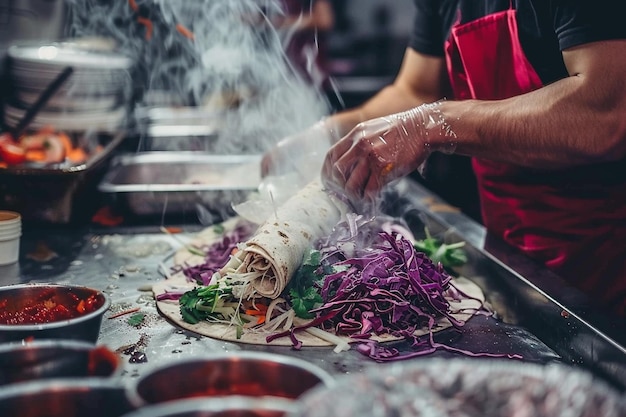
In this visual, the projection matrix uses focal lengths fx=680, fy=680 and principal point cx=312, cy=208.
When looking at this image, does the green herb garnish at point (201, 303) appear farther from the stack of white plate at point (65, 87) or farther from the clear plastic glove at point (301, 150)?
the stack of white plate at point (65, 87)

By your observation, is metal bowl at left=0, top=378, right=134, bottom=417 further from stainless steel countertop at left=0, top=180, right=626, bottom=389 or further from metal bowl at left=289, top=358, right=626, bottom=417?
stainless steel countertop at left=0, top=180, right=626, bottom=389

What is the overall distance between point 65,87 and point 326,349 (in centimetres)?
307

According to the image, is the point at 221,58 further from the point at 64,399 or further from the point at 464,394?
the point at 464,394

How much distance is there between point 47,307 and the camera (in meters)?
2.04

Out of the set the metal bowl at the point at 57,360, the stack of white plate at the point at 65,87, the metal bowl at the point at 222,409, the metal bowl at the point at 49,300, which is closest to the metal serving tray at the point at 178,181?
the stack of white plate at the point at 65,87

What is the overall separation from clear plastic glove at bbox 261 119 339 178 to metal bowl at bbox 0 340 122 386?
2128 mm

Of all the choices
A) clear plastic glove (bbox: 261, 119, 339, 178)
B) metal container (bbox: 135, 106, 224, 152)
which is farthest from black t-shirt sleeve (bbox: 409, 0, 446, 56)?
metal container (bbox: 135, 106, 224, 152)

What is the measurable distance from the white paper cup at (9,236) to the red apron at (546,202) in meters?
2.18

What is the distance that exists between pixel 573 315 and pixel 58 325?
158 centimetres

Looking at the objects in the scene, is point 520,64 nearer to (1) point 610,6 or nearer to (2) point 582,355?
(1) point 610,6

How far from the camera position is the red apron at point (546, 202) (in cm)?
290

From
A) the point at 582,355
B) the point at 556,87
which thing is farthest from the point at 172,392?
the point at 556,87

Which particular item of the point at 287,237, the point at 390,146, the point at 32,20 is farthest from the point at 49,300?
the point at 32,20

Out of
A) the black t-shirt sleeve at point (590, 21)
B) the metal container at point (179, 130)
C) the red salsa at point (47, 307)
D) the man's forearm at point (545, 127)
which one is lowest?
the metal container at point (179, 130)
